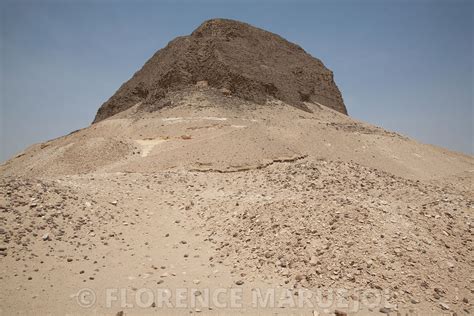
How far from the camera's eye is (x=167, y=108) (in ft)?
63.0

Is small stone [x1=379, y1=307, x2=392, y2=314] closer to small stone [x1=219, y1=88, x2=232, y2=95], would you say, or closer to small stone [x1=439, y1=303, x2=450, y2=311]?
small stone [x1=439, y1=303, x2=450, y2=311]

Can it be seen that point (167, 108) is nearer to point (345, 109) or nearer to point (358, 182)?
point (358, 182)

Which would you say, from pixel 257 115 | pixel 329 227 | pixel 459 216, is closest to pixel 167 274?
pixel 329 227

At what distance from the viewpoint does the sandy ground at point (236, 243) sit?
4336 mm

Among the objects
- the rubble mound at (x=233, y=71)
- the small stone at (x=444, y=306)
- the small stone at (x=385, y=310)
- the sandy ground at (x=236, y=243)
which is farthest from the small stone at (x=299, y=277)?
the rubble mound at (x=233, y=71)

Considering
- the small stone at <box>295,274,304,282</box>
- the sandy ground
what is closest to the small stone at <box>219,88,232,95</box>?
the sandy ground

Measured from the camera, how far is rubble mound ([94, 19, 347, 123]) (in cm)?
2119

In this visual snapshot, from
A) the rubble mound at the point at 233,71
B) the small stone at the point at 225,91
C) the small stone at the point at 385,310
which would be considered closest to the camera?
the small stone at the point at 385,310

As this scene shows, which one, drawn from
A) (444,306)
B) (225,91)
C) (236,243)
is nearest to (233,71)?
(225,91)

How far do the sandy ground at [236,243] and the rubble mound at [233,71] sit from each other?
12.2 m

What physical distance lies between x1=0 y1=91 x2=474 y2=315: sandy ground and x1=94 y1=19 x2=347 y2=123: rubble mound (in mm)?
12250

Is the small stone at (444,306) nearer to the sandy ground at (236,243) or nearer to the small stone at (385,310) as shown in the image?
the sandy ground at (236,243)

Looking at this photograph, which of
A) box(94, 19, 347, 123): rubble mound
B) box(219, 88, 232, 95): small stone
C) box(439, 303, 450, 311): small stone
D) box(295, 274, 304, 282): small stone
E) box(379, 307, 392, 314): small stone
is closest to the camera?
box(379, 307, 392, 314): small stone

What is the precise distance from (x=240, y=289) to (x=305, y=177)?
4280 mm
